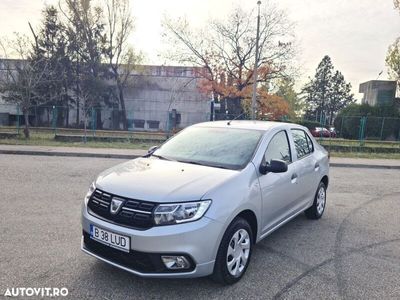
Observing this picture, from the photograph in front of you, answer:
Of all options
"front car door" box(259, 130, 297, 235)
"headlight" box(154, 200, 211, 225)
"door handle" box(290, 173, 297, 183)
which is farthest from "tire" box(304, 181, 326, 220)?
"headlight" box(154, 200, 211, 225)

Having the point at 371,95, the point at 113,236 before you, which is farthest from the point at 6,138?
the point at 371,95

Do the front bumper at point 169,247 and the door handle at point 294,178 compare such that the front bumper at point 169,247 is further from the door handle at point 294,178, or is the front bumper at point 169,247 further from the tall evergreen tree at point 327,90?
the tall evergreen tree at point 327,90

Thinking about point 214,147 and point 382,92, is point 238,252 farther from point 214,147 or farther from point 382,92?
point 382,92

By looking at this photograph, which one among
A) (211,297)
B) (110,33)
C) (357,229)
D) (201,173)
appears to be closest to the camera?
(211,297)

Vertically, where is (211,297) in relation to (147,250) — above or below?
below

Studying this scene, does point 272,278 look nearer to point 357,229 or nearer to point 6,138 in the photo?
point 357,229

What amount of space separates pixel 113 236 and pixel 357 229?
154 inches

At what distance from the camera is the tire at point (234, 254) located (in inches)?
119

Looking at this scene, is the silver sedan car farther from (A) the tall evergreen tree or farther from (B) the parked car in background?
(A) the tall evergreen tree

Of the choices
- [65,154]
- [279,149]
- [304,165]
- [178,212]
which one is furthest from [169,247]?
[65,154]

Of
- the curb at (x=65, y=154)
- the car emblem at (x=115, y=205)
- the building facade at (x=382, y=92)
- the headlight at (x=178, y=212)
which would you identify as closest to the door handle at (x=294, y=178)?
the headlight at (x=178, y=212)

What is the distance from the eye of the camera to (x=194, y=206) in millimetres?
2830

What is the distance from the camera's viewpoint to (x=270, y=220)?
12.6ft

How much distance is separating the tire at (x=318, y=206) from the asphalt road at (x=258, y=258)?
5.7 inches
